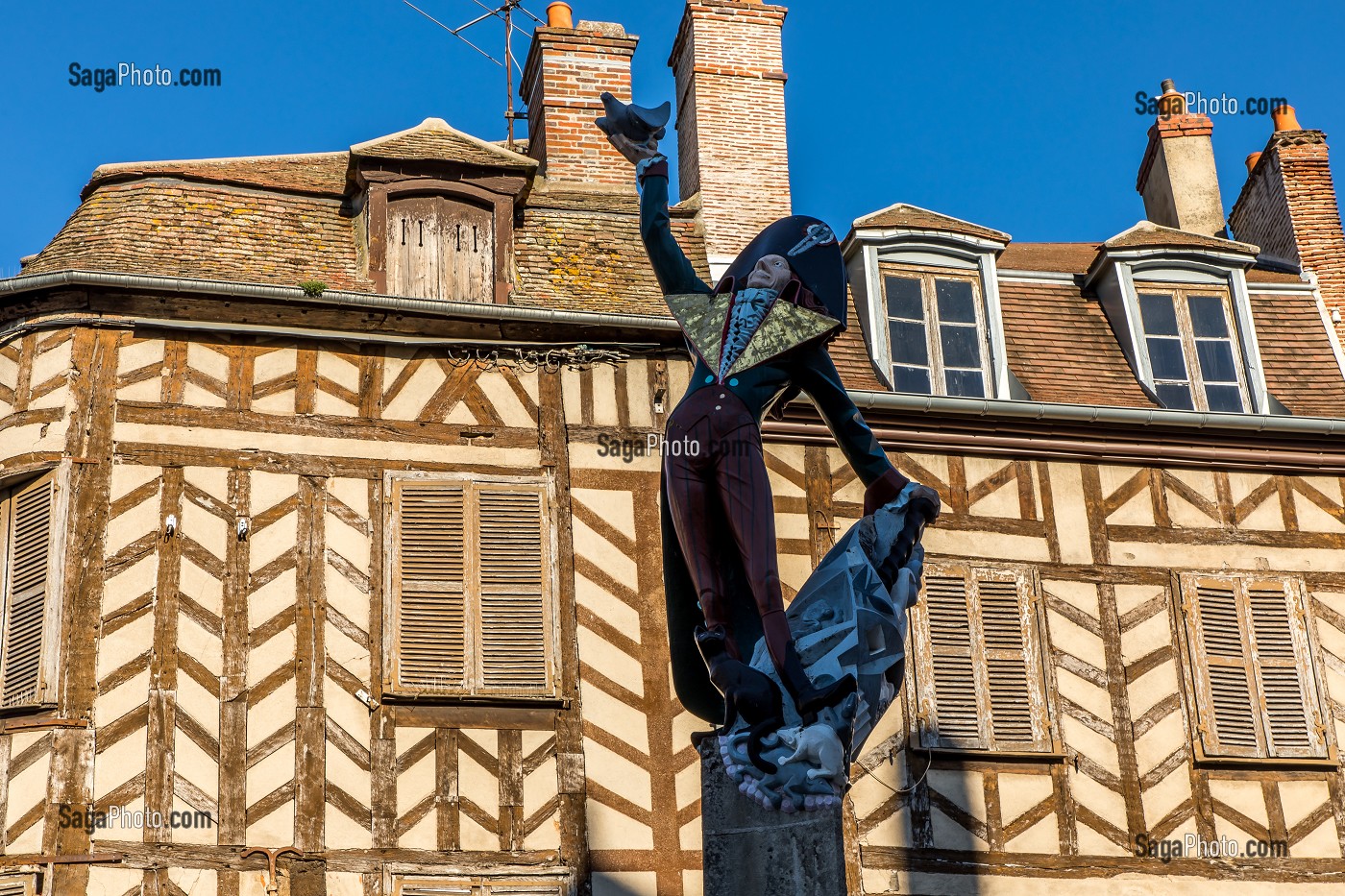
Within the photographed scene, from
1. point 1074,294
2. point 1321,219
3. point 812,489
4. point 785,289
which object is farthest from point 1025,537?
point 785,289

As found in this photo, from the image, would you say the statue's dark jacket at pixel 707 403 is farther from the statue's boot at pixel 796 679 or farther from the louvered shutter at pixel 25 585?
the louvered shutter at pixel 25 585

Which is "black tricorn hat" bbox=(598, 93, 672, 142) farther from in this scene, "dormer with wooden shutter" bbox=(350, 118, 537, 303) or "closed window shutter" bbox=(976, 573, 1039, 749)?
"closed window shutter" bbox=(976, 573, 1039, 749)

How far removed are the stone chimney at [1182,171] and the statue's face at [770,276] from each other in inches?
453

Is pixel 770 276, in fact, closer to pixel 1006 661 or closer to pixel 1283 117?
pixel 1006 661

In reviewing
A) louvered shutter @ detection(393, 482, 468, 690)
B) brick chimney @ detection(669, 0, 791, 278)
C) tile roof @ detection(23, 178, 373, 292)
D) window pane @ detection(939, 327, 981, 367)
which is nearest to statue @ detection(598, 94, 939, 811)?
louvered shutter @ detection(393, 482, 468, 690)

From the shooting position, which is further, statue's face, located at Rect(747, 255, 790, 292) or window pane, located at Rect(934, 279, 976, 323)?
window pane, located at Rect(934, 279, 976, 323)

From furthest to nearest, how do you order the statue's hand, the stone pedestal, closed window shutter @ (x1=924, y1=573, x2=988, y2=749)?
closed window shutter @ (x1=924, y1=573, x2=988, y2=749) → the statue's hand → the stone pedestal

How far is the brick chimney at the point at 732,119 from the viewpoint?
15555 mm

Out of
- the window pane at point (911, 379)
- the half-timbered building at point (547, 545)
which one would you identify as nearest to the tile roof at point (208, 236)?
the half-timbered building at point (547, 545)

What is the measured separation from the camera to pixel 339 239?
539 inches

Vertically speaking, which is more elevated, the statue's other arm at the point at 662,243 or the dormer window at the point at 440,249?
the dormer window at the point at 440,249

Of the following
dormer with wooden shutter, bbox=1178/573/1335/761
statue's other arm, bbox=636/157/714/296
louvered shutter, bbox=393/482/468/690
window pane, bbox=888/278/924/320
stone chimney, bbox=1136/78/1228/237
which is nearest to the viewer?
statue's other arm, bbox=636/157/714/296

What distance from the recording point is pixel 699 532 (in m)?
6.11

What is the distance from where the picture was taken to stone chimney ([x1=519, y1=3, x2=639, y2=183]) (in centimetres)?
1491
